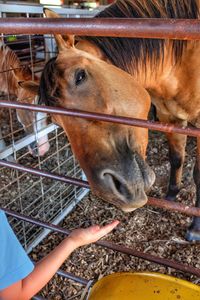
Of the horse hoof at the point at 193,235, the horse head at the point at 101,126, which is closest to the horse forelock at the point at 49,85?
the horse head at the point at 101,126

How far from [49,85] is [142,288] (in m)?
0.83

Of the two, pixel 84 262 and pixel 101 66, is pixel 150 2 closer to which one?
pixel 101 66

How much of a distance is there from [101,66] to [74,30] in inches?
15.2

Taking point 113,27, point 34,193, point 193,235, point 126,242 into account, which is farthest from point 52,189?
point 113,27

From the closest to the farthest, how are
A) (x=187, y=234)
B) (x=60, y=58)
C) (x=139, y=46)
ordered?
(x=60, y=58) → (x=139, y=46) → (x=187, y=234)

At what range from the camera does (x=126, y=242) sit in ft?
6.51

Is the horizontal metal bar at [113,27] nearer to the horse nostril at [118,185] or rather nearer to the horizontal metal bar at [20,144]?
the horse nostril at [118,185]

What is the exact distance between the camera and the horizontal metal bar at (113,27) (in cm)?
65

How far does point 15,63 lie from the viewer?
295 cm

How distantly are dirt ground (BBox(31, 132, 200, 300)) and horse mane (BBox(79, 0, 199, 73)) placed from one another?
1.10m

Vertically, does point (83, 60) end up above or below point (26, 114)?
above

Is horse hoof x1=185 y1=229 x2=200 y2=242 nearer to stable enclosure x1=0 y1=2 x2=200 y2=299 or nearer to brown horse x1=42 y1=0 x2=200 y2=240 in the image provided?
brown horse x1=42 y1=0 x2=200 y2=240

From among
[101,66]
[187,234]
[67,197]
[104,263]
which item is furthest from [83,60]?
[67,197]

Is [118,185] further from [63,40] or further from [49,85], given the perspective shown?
[63,40]
